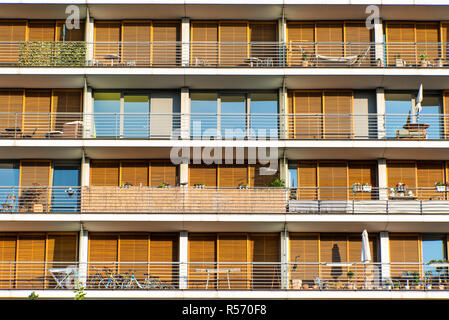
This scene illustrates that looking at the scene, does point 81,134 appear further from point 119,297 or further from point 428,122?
point 428,122

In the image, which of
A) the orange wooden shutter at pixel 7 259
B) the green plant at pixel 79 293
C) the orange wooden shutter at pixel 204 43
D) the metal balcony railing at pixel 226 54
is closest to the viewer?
the green plant at pixel 79 293

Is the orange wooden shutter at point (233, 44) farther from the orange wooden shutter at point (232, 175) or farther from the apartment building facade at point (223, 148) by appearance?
the orange wooden shutter at point (232, 175)

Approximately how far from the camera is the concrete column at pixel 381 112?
26.9 m

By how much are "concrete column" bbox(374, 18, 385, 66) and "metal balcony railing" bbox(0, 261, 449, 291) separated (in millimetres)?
7993

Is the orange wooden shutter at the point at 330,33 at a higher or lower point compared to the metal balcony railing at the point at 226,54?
higher

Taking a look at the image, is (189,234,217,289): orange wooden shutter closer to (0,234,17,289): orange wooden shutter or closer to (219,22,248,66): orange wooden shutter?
(0,234,17,289): orange wooden shutter

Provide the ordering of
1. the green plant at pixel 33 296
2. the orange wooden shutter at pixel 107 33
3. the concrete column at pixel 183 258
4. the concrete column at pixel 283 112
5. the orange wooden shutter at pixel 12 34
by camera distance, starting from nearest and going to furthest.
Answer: the green plant at pixel 33 296, the concrete column at pixel 183 258, the concrete column at pixel 283 112, the orange wooden shutter at pixel 12 34, the orange wooden shutter at pixel 107 33

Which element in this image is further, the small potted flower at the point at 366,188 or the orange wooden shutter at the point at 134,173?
the orange wooden shutter at the point at 134,173

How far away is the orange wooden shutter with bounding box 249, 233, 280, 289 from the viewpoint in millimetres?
25969

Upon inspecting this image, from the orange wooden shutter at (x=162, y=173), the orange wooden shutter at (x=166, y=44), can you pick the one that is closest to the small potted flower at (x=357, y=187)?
the orange wooden shutter at (x=162, y=173)

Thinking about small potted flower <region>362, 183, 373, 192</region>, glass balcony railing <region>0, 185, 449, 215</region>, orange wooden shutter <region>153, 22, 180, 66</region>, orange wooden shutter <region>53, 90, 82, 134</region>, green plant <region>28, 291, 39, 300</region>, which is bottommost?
green plant <region>28, 291, 39, 300</region>

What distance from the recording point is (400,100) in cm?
2792

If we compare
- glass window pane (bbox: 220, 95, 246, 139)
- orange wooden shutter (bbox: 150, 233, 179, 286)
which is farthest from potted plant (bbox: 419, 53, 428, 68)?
orange wooden shutter (bbox: 150, 233, 179, 286)

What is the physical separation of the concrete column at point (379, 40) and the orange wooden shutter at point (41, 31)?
1299cm
